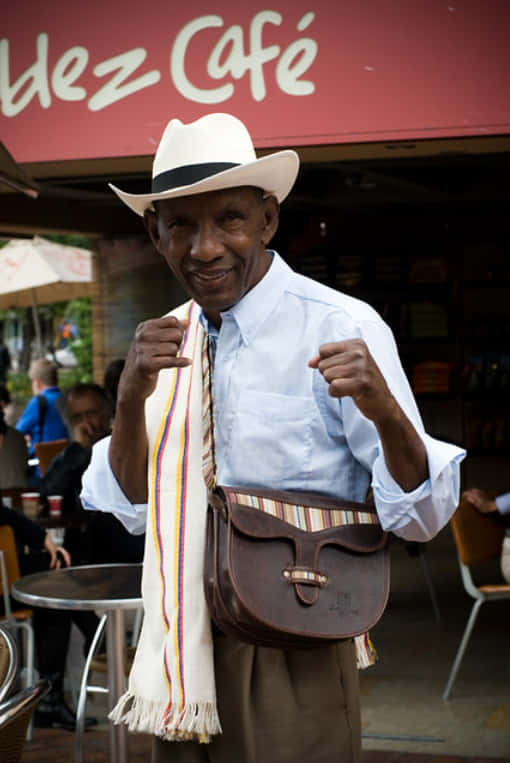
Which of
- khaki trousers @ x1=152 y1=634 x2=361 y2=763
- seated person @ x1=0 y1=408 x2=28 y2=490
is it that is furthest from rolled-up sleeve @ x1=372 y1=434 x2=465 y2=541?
seated person @ x1=0 y1=408 x2=28 y2=490

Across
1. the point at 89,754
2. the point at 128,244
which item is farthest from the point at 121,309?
the point at 89,754

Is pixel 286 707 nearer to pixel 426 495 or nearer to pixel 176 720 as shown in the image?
pixel 176 720

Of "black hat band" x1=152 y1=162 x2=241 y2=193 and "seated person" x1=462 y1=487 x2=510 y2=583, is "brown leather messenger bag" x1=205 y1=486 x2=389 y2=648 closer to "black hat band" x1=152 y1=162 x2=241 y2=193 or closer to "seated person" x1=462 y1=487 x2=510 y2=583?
"black hat band" x1=152 y1=162 x2=241 y2=193

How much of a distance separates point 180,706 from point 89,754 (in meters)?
2.74

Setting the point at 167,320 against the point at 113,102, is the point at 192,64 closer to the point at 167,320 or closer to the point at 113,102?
the point at 113,102

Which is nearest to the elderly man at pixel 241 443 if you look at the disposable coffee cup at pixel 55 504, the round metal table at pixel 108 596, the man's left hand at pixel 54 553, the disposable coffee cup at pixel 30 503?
the round metal table at pixel 108 596

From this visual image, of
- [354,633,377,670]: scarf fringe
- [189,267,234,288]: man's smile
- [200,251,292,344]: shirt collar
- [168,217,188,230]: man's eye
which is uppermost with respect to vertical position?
[168,217,188,230]: man's eye

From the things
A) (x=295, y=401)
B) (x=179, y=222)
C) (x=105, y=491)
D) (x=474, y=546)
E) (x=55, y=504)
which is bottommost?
Result: (x=474, y=546)

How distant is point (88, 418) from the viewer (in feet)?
18.3

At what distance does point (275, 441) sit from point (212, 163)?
484 millimetres

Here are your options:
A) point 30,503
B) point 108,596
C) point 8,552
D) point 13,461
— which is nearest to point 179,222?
point 108,596

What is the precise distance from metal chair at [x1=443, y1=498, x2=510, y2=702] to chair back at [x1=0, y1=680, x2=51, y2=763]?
3.11 metres

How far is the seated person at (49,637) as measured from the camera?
4727mm

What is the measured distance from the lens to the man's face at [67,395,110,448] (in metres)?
5.54
